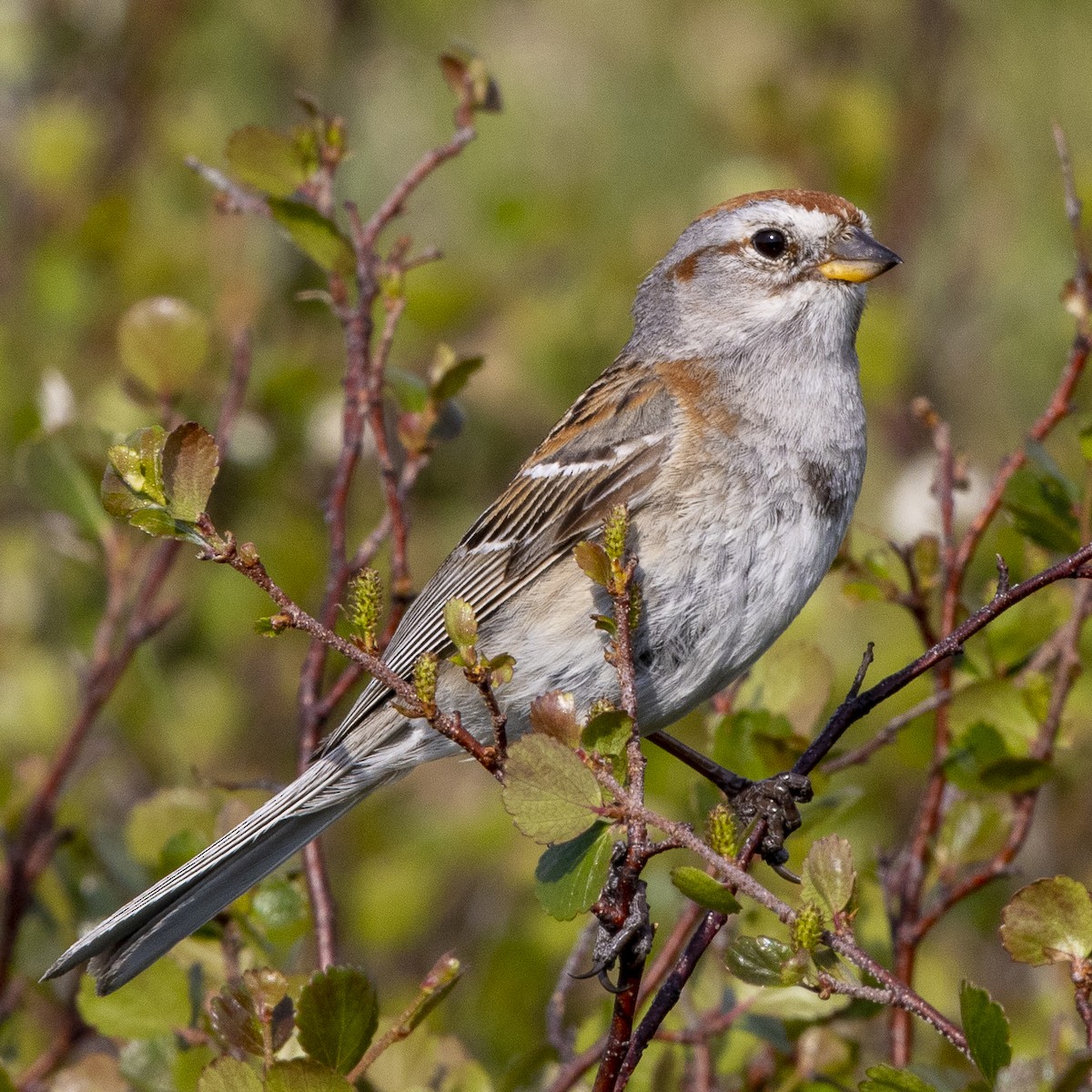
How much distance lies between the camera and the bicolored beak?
2.94 meters

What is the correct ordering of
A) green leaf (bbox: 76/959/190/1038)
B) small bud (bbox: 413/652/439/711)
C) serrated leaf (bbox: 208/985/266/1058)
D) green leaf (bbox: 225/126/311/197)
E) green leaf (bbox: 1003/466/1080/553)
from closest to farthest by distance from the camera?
1. small bud (bbox: 413/652/439/711)
2. serrated leaf (bbox: 208/985/266/1058)
3. green leaf (bbox: 76/959/190/1038)
4. green leaf (bbox: 1003/466/1080/553)
5. green leaf (bbox: 225/126/311/197)

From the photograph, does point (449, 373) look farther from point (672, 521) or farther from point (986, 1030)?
point (986, 1030)

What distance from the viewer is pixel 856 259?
2.98m

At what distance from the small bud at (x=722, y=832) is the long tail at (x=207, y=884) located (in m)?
0.92

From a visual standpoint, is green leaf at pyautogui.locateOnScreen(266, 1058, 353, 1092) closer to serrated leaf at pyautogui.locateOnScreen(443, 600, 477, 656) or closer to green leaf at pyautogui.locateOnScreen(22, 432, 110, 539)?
serrated leaf at pyautogui.locateOnScreen(443, 600, 477, 656)

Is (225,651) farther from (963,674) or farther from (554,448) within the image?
(963,674)

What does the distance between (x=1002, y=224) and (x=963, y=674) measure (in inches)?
107

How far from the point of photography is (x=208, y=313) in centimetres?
421

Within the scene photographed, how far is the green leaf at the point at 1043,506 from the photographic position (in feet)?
8.57

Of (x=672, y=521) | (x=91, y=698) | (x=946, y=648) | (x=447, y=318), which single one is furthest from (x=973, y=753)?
(x=447, y=318)

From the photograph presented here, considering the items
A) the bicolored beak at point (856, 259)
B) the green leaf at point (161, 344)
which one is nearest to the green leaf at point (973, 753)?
the bicolored beak at point (856, 259)

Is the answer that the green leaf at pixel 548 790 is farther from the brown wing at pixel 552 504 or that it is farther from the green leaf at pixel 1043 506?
the green leaf at pixel 1043 506

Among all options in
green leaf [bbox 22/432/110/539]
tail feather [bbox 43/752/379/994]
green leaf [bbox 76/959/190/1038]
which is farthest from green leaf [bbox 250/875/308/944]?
green leaf [bbox 22/432/110/539]

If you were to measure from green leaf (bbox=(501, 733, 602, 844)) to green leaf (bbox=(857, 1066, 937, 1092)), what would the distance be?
404 millimetres
